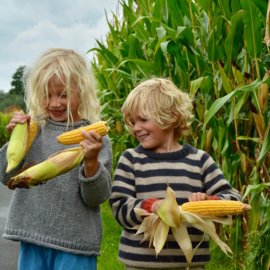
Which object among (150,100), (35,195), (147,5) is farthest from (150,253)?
(147,5)

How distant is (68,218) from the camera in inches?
67.1

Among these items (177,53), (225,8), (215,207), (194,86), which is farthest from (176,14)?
(215,207)

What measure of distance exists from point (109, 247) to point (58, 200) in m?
1.80

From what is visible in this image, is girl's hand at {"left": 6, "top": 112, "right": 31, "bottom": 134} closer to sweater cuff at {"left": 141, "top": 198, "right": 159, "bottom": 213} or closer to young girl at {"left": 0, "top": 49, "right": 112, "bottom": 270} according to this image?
young girl at {"left": 0, "top": 49, "right": 112, "bottom": 270}

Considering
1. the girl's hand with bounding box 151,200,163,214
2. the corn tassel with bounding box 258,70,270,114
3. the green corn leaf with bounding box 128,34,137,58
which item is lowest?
the girl's hand with bounding box 151,200,163,214

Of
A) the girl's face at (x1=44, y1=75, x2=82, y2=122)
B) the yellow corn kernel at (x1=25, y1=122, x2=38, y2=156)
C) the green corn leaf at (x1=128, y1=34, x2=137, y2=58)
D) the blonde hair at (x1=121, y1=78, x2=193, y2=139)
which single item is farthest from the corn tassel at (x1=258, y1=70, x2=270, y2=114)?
the green corn leaf at (x1=128, y1=34, x2=137, y2=58)

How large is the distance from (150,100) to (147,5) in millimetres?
2119

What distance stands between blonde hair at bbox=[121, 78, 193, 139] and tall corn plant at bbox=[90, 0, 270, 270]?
273 millimetres

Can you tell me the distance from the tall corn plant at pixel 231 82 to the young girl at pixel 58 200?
2.62 feet

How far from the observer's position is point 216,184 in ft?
5.60

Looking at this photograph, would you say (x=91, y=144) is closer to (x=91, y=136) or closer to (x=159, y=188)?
(x=91, y=136)

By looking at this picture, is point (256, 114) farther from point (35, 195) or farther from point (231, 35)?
point (35, 195)

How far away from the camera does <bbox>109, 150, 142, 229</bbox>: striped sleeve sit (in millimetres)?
1621

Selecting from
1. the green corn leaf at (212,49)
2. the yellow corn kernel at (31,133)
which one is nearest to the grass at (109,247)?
the yellow corn kernel at (31,133)
